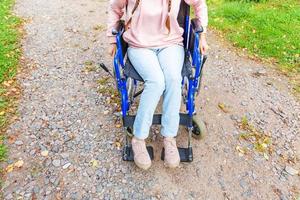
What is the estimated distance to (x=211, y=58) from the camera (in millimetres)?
4750

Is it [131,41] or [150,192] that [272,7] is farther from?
[150,192]

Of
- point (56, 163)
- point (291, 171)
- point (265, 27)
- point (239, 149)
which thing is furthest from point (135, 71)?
point (265, 27)

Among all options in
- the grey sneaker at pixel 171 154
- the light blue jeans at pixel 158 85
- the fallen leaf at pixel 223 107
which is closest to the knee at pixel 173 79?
the light blue jeans at pixel 158 85

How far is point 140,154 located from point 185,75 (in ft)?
2.59

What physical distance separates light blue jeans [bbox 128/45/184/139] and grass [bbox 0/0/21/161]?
1410mm

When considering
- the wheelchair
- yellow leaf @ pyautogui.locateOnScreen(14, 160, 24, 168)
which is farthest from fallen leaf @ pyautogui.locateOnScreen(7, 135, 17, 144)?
the wheelchair

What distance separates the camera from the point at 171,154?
2.83 m

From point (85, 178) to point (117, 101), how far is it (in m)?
1.16

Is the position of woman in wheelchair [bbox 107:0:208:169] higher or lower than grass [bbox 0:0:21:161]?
higher

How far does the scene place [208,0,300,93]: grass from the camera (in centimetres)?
473

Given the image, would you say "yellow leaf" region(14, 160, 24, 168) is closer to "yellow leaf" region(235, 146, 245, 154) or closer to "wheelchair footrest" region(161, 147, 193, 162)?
"wheelchair footrest" region(161, 147, 193, 162)

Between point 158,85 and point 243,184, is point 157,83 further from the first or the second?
point 243,184

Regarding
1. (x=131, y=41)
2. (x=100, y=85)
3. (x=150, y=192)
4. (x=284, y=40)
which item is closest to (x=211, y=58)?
(x=284, y=40)

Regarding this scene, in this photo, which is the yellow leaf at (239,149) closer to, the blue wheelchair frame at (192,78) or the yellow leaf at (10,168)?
the blue wheelchair frame at (192,78)
